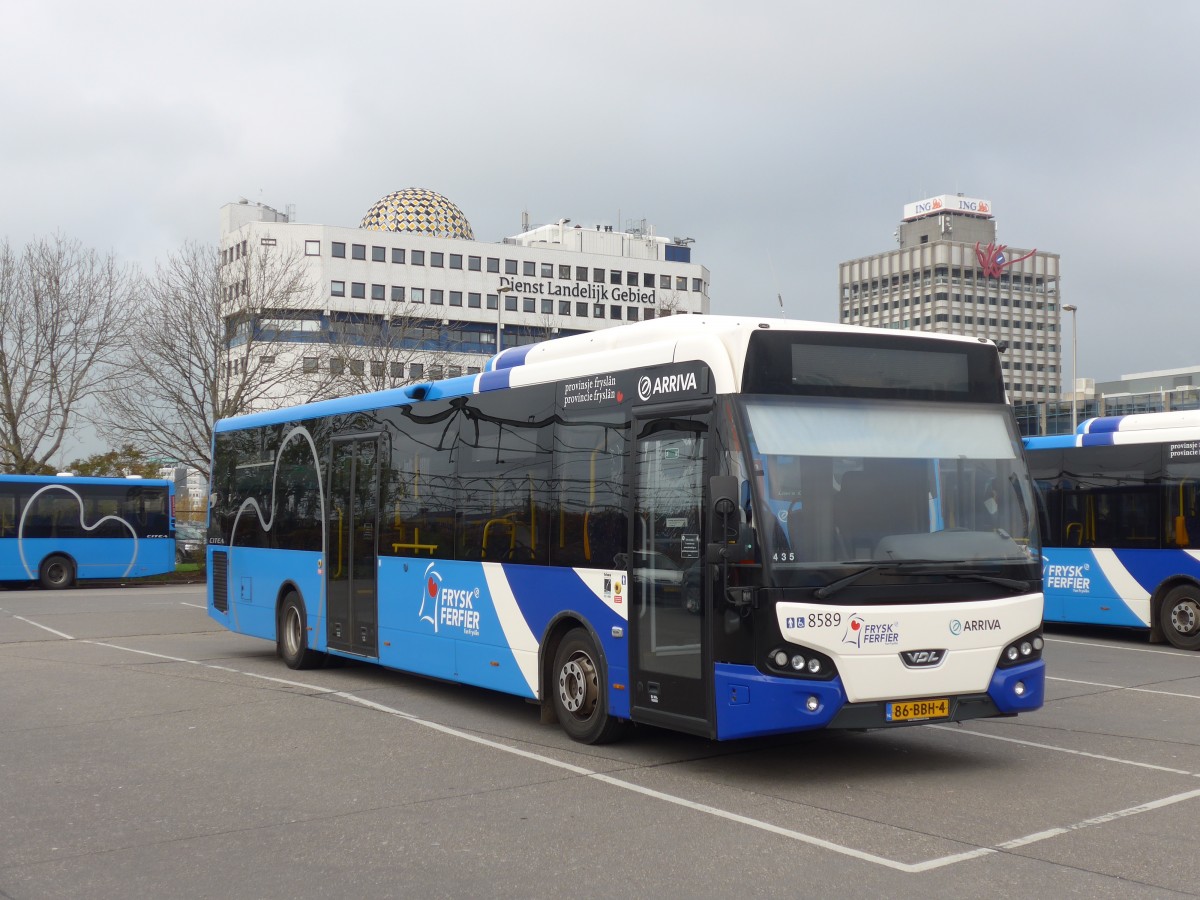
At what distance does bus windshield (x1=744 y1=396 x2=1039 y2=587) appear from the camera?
8.29 metres

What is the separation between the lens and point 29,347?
41.5 meters

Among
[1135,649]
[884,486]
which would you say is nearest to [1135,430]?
[1135,649]

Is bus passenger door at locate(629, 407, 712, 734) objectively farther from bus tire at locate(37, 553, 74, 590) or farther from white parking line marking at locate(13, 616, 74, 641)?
bus tire at locate(37, 553, 74, 590)

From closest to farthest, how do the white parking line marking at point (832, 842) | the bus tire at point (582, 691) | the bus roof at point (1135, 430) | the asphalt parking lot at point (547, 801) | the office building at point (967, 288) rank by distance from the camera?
the asphalt parking lot at point (547, 801) → the white parking line marking at point (832, 842) → the bus tire at point (582, 691) → the bus roof at point (1135, 430) → the office building at point (967, 288)

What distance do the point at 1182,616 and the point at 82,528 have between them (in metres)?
25.8

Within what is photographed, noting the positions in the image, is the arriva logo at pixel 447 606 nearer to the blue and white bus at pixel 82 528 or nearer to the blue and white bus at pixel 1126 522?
the blue and white bus at pixel 1126 522

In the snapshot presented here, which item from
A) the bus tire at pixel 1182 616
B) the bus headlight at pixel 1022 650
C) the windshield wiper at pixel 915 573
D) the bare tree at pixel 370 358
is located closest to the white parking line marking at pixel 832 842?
the bus headlight at pixel 1022 650

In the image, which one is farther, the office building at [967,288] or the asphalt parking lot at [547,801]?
the office building at [967,288]

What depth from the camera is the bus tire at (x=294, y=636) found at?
1488cm

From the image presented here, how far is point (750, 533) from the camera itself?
821 centimetres

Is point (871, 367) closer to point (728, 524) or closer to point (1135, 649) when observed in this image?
point (728, 524)

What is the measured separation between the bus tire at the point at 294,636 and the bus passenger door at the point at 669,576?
22.1 feet

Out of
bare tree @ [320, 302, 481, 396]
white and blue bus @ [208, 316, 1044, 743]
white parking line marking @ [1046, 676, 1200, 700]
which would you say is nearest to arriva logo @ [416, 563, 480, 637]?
white and blue bus @ [208, 316, 1044, 743]

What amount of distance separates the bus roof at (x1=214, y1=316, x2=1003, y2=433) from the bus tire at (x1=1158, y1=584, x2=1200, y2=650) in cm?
988
